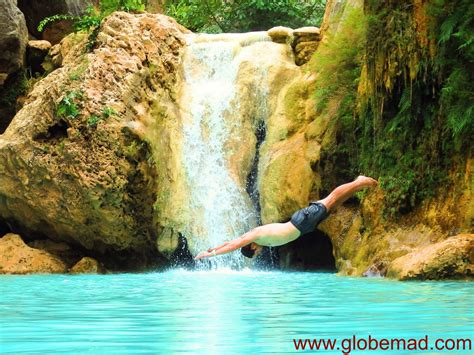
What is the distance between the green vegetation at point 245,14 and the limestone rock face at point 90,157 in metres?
7.84

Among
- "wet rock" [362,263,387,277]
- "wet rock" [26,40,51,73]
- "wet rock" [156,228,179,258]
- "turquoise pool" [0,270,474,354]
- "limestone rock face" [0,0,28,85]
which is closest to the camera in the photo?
"turquoise pool" [0,270,474,354]

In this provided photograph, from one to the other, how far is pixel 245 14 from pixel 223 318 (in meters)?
18.8

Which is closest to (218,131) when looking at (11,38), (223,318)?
(11,38)

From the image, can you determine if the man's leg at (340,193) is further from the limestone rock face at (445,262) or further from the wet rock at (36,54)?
the wet rock at (36,54)

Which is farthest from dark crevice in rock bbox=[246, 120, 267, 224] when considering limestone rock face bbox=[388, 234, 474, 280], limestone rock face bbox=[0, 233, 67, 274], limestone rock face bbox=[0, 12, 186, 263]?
limestone rock face bbox=[388, 234, 474, 280]

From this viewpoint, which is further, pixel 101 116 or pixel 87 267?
pixel 87 267

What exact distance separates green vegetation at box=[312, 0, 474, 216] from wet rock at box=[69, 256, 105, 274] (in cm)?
552

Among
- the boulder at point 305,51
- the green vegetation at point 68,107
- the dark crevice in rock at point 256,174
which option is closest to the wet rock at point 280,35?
the boulder at point 305,51

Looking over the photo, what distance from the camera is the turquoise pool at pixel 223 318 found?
4.39m

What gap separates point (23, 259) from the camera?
1470cm

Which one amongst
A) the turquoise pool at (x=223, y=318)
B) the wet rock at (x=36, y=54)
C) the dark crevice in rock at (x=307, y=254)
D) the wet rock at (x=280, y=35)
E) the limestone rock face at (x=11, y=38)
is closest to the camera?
the turquoise pool at (x=223, y=318)

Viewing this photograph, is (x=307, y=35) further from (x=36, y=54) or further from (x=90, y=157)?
(x=36, y=54)

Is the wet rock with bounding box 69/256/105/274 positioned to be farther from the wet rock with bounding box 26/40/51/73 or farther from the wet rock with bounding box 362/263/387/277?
the wet rock with bounding box 26/40/51/73

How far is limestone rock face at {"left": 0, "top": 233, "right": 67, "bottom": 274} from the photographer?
14.4 m
